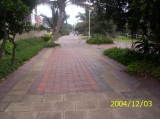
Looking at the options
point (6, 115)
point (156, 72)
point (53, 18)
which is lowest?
point (6, 115)

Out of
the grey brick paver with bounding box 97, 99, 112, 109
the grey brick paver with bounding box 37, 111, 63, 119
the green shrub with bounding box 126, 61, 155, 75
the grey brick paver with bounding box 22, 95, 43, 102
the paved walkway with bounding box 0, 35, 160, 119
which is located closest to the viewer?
the grey brick paver with bounding box 37, 111, 63, 119

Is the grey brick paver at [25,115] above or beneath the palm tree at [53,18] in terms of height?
beneath

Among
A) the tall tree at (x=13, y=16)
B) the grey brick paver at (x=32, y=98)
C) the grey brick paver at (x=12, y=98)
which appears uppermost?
the tall tree at (x=13, y=16)

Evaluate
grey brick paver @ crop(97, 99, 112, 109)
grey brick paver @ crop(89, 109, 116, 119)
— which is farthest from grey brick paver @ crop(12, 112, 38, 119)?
grey brick paver @ crop(97, 99, 112, 109)

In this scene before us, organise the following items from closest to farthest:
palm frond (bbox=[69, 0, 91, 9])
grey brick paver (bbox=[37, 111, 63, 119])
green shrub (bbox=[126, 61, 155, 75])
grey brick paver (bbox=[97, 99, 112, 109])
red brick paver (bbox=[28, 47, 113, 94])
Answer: grey brick paver (bbox=[37, 111, 63, 119])
grey brick paver (bbox=[97, 99, 112, 109])
red brick paver (bbox=[28, 47, 113, 94])
green shrub (bbox=[126, 61, 155, 75])
palm frond (bbox=[69, 0, 91, 9])

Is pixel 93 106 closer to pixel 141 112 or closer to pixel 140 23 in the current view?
pixel 141 112

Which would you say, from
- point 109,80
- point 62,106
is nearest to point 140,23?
point 109,80

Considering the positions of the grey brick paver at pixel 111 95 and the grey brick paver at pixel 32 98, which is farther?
the grey brick paver at pixel 111 95

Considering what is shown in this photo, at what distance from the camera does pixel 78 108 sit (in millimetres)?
3707

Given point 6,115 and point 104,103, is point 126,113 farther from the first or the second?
point 6,115

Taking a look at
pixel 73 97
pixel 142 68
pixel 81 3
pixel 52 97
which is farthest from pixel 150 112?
pixel 81 3

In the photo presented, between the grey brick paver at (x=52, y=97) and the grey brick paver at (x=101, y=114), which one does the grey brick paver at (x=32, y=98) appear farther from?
the grey brick paver at (x=101, y=114)
